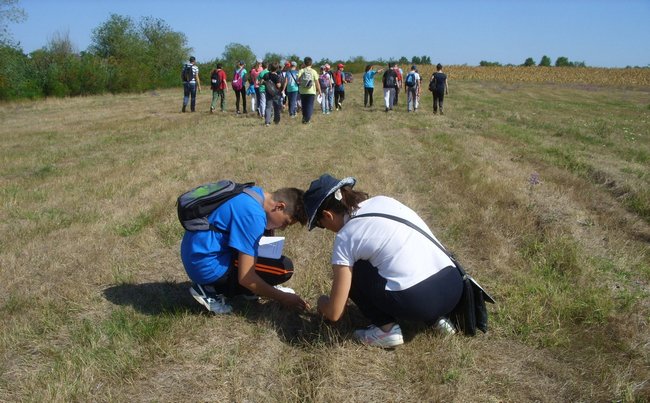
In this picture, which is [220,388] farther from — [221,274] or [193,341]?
[221,274]

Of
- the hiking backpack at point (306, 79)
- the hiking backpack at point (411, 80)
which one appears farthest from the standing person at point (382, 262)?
the hiking backpack at point (411, 80)

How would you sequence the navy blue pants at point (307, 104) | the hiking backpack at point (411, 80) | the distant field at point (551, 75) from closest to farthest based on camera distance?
1. the navy blue pants at point (307, 104)
2. the hiking backpack at point (411, 80)
3. the distant field at point (551, 75)

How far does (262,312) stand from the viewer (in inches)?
135

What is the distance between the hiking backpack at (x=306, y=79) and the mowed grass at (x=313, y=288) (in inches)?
171

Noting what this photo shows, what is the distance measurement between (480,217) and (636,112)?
61.9 feet

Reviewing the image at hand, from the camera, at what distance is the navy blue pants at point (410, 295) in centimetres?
277

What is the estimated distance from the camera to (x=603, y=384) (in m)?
2.59

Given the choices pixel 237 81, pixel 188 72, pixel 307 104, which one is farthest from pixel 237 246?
pixel 188 72

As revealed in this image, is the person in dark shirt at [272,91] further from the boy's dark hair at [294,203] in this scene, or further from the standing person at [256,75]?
the boy's dark hair at [294,203]

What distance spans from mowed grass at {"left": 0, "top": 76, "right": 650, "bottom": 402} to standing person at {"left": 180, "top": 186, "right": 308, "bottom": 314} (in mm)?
191

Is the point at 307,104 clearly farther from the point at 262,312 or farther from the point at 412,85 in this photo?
the point at 262,312

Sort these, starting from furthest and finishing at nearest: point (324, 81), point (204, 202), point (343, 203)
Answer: point (324, 81)
point (204, 202)
point (343, 203)

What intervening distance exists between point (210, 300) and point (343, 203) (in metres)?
1.22

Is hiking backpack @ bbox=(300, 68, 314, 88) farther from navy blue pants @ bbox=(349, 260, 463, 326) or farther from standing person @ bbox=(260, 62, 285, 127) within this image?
navy blue pants @ bbox=(349, 260, 463, 326)
